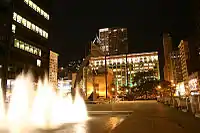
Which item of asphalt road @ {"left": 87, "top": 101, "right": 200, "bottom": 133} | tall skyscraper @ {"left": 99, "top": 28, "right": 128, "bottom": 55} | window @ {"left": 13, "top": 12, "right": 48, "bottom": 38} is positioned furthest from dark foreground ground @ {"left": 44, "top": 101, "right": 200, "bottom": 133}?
tall skyscraper @ {"left": 99, "top": 28, "right": 128, "bottom": 55}

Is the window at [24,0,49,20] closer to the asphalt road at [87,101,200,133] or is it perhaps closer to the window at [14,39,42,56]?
the window at [14,39,42,56]

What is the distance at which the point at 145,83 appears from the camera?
76438 millimetres

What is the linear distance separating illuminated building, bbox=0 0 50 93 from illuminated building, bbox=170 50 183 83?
11103 cm

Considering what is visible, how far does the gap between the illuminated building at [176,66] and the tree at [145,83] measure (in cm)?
7479

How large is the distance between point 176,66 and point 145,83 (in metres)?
84.0

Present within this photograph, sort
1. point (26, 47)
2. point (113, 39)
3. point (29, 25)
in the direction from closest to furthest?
1. point (26, 47)
2. point (29, 25)
3. point (113, 39)

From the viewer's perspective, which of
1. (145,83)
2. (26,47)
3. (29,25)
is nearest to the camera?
(26,47)

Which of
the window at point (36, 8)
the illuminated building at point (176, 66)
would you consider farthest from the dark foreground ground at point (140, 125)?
the illuminated building at point (176, 66)

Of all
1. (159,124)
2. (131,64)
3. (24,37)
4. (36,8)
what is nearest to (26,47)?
(24,37)

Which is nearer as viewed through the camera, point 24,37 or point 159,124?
point 159,124

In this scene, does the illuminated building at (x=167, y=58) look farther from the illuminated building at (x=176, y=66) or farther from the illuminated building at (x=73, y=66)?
the illuminated building at (x=73, y=66)

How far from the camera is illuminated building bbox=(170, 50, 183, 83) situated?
5832 inches

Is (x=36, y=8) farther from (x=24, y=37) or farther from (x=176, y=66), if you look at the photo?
(x=176, y=66)

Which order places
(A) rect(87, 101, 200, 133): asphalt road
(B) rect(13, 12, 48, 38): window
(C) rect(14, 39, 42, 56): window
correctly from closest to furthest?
(A) rect(87, 101, 200, 133): asphalt road < (C) rect(14, 39, 42, 56): window < (B) rect(13, 12, 48, 38): window
